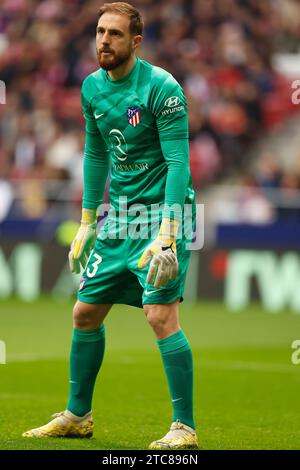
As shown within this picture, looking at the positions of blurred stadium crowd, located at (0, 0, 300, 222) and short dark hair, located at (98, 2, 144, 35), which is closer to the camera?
short dark hair, located at (98, 2, 144, 35)

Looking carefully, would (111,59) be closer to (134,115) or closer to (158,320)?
(134,115)

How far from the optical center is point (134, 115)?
5785 mm

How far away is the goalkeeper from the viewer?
5.66 meters

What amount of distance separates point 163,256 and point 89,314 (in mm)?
684

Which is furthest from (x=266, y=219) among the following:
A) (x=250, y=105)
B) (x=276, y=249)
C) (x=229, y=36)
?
(x=229, y=36)

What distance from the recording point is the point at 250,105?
18188 millimetres

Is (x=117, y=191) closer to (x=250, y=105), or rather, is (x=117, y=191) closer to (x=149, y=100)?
(x=149, y=100)

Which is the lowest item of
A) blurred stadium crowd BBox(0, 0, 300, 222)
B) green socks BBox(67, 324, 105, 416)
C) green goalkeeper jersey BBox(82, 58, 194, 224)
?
green socks BBox(67, 324, 105, 416)

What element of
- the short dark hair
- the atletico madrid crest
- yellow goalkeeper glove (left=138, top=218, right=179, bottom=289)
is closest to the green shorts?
yellow goalkeeper glove (left=138, top=218, right=179, bottom=289)

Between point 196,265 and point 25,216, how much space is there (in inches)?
104

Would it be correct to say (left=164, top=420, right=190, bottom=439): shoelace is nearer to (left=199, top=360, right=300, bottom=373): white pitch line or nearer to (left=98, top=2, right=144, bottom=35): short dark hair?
(left=98, top=2, right=144, bottom=35): short dark hair

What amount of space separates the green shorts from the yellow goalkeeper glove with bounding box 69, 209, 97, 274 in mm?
233

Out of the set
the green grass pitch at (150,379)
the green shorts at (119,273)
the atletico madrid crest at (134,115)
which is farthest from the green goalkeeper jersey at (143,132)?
the green grass pitch at (150,379)

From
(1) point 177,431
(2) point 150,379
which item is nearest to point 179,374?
(1) point 177,431
